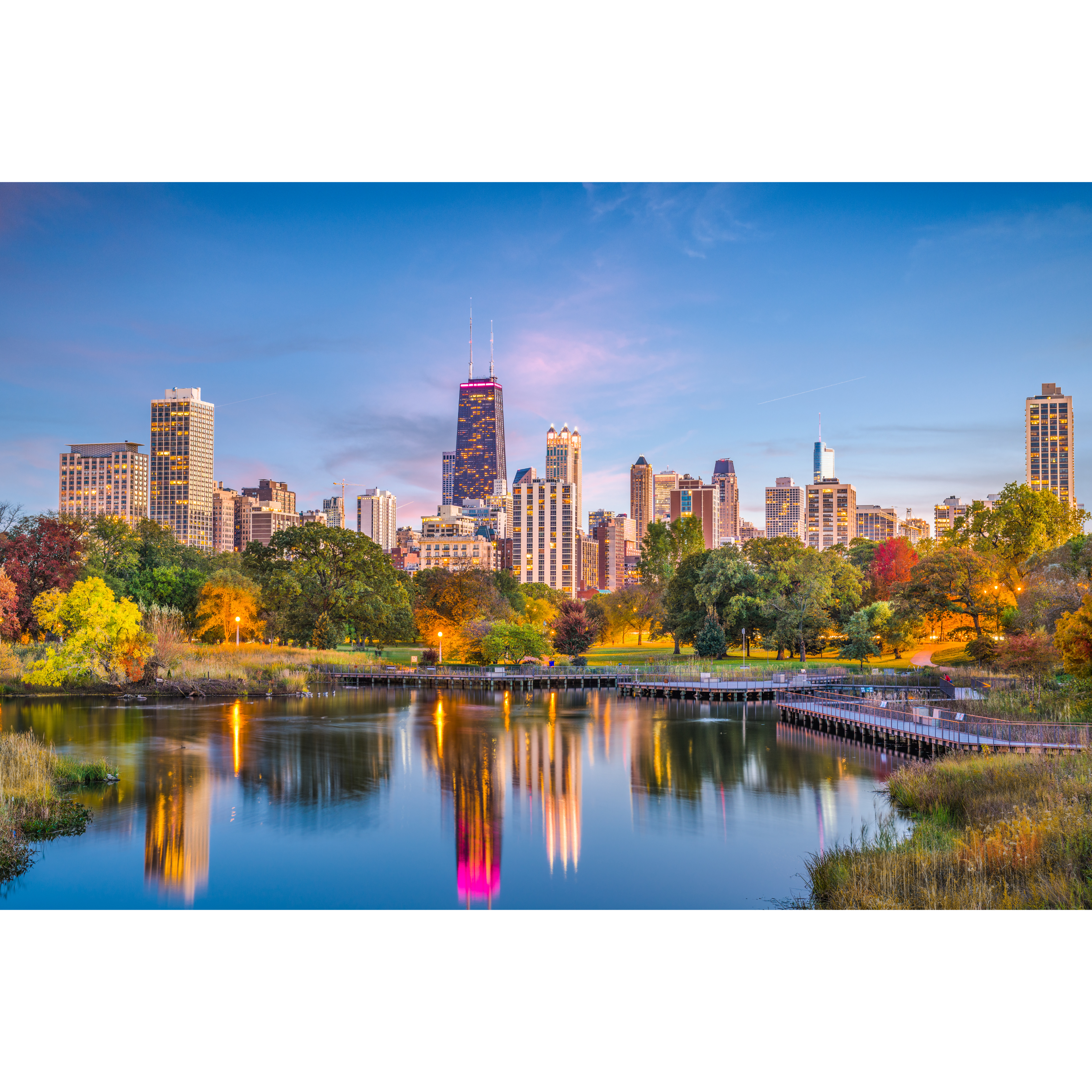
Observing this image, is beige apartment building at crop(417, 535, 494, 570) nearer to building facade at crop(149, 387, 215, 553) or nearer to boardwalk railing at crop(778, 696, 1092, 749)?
building facade at crop(149, 387, 215, 553)

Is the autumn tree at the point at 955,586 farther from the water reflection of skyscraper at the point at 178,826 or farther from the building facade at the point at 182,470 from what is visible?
the building facade at the point at 182,470

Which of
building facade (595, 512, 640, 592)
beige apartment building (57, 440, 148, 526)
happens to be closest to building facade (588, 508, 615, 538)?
building facade (595, 512, 640, 592)

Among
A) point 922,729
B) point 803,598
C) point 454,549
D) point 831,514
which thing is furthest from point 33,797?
point 831,514

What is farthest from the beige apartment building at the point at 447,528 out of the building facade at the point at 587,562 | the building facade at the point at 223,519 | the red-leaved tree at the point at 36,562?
the red-leaved tree at the point at 36,562
